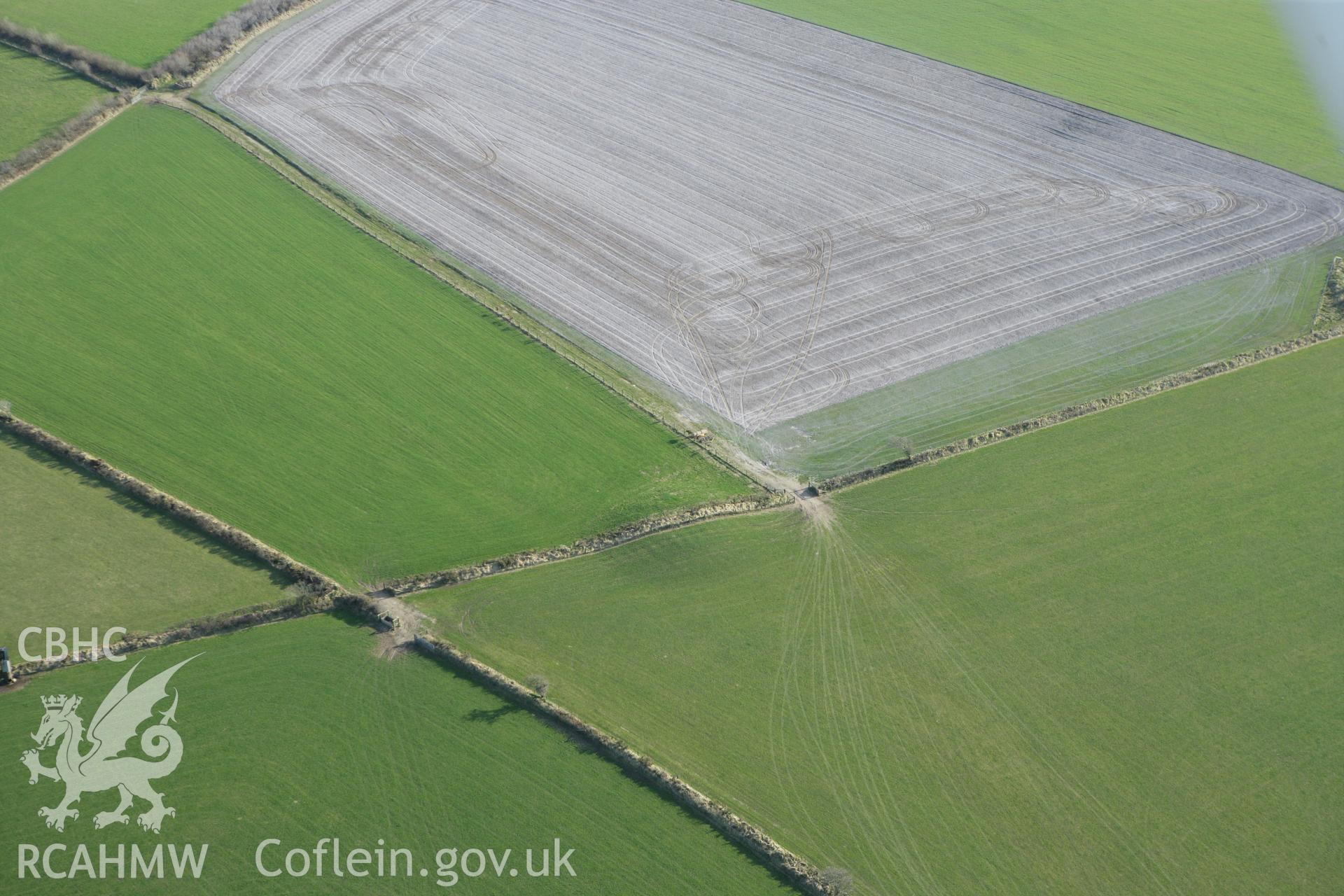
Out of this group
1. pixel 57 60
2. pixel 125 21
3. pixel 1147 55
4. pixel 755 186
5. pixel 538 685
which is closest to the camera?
pixel 538 685

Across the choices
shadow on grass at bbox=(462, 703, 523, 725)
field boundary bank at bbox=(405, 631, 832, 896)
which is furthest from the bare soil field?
shadow on grass at bbox=(462, 703, 523, 725)

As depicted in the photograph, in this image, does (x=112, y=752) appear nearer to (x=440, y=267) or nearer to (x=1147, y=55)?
(x=440, y=267)

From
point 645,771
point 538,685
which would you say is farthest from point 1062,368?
point 538,685

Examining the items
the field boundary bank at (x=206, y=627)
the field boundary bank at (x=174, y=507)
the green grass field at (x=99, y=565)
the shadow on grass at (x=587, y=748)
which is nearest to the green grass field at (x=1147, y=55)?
the shadow on grass at (x=587, y=748)

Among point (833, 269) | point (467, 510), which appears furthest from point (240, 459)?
point (833, 269)

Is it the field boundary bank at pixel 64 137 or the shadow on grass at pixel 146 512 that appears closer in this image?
the shadow on grass at pixel 146 512

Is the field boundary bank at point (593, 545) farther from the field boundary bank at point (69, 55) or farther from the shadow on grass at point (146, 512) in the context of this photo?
the field boundary bank at point (69, 55)
